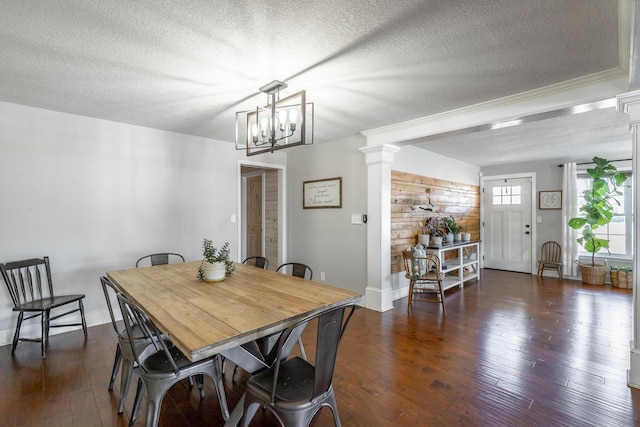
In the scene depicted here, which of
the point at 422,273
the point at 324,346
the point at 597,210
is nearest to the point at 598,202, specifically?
the point at 597,210

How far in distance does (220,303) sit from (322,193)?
286cm

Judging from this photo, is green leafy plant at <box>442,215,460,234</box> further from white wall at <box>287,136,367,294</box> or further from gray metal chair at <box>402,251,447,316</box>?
white wall at <box>287,136,367,294</box>

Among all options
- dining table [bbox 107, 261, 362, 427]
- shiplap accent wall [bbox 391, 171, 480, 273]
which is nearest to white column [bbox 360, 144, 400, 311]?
shiplap accent wall [bbox 391, 171, 480, 273]

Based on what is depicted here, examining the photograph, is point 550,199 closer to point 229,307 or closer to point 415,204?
point 415,204

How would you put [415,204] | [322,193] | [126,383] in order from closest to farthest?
[126,383]
[322,193]
[415,204]

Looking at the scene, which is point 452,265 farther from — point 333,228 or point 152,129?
point 152,129

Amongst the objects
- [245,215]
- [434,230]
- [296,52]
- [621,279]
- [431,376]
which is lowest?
[431,376]

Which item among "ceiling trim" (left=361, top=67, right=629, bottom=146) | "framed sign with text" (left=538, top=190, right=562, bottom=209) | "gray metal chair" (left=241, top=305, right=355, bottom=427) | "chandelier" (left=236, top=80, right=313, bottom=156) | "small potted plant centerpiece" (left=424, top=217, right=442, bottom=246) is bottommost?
"gray metal chair" (left=241, top=305, right=355, bottom=427)

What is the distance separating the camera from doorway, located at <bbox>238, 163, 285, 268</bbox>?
16.5 ft

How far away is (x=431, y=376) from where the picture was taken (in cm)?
230

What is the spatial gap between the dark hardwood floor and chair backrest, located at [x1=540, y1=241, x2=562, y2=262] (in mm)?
2399

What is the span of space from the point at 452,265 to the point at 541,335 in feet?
6.33

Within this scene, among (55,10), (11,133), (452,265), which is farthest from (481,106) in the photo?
(11,133)

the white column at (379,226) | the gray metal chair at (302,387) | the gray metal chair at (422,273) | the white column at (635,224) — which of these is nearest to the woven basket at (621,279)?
the gray metal chair at (422,273)
